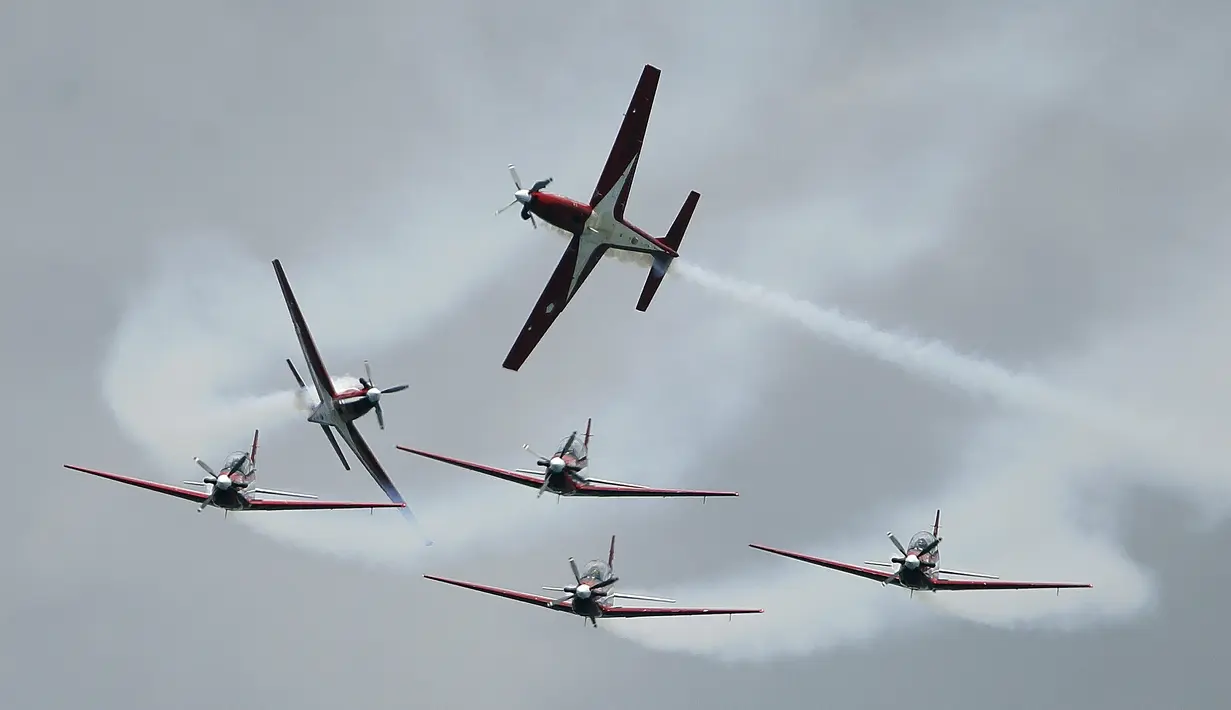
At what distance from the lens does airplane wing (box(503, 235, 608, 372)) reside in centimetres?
10006

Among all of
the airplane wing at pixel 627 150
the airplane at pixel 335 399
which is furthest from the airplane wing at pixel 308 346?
the airplane wing at pixel 627 150

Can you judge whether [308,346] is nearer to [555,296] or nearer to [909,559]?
[555,296]

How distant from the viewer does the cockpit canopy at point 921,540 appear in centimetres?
10062

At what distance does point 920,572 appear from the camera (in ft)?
320

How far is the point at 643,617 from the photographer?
332ft

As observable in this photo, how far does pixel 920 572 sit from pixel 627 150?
24.2 meters

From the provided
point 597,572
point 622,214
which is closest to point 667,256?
point 622,214

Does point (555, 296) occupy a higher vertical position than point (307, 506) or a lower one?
higher

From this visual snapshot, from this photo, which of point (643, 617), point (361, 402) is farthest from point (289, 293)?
point (643, 617)

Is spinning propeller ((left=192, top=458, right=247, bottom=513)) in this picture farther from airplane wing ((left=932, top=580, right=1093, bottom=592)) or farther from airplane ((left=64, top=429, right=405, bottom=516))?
airplane wing ((left=932, top=580, right=1093, bottom=592))

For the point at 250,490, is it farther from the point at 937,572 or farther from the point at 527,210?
the point at 937,572

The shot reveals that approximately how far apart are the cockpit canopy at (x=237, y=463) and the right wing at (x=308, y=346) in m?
4.58

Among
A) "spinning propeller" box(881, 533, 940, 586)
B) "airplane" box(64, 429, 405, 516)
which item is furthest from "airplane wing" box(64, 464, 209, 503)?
"spinning propeller" box(881, 533, 940, 586)

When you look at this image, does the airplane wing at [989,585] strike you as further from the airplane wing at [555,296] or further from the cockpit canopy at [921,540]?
the airplane wing at [555,296]
